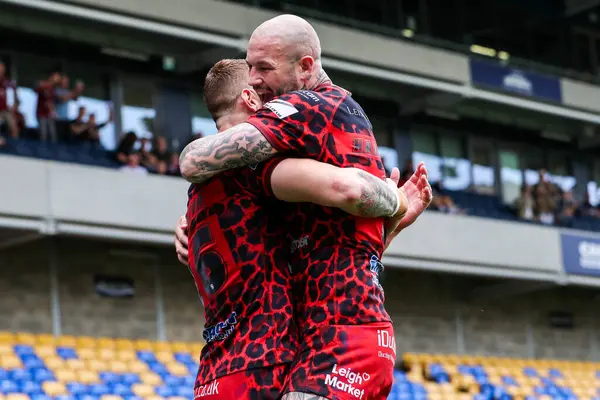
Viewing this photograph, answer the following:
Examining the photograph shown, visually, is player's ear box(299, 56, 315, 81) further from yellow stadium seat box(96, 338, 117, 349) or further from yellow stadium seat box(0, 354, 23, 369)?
yellow stadium seat box(96, 338, 117, 349)

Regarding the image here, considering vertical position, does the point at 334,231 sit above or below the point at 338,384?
above

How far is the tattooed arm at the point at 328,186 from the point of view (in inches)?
147

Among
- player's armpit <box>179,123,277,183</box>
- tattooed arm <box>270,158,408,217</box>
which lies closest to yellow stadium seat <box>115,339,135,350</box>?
player's armpit <box>179,123,277,183</box>

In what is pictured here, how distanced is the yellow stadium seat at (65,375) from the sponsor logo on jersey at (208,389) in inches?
476

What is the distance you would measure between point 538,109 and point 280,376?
24452mm

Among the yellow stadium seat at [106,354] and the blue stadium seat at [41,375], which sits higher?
the yellow stadium seat at [106,354]

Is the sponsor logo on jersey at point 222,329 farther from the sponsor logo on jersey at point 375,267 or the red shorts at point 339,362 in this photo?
the sponsor logo on jersey at point 375,267

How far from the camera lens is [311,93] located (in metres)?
3.90

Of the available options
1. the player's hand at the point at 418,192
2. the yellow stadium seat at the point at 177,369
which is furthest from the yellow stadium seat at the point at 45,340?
the player's hand at the point at 418,192

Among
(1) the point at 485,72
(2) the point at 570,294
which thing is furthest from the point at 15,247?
(2) the point at 570,294

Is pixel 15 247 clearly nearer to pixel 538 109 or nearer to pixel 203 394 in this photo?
pixel 538 109

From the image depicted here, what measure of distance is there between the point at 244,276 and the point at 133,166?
15.2 meters

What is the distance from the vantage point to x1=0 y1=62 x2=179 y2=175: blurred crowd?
18.8 meters

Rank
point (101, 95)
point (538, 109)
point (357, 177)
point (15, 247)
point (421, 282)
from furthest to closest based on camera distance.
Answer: point (538, 109), point (421, 282), point (101, 95), point (15, 247), point (357, 177)
